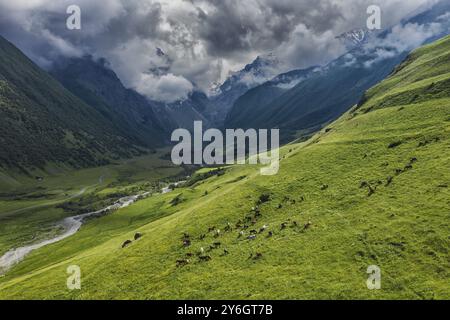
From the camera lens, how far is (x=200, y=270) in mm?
59719

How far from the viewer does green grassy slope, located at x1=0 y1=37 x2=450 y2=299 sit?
4956 cm

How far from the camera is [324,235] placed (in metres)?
60.2

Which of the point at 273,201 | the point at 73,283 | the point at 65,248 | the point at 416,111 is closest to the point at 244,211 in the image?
the point at 273,201

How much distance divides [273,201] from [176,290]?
30320 millimetres

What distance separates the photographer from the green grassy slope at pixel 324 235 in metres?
49.6

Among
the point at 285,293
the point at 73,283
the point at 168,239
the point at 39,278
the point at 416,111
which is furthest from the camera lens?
the point at 416,111

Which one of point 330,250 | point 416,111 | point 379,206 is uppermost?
point 416,111

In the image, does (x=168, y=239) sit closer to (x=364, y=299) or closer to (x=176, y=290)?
(x=176, y=290)

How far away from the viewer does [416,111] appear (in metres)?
99.7

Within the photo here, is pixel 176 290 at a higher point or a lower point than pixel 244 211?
lower
